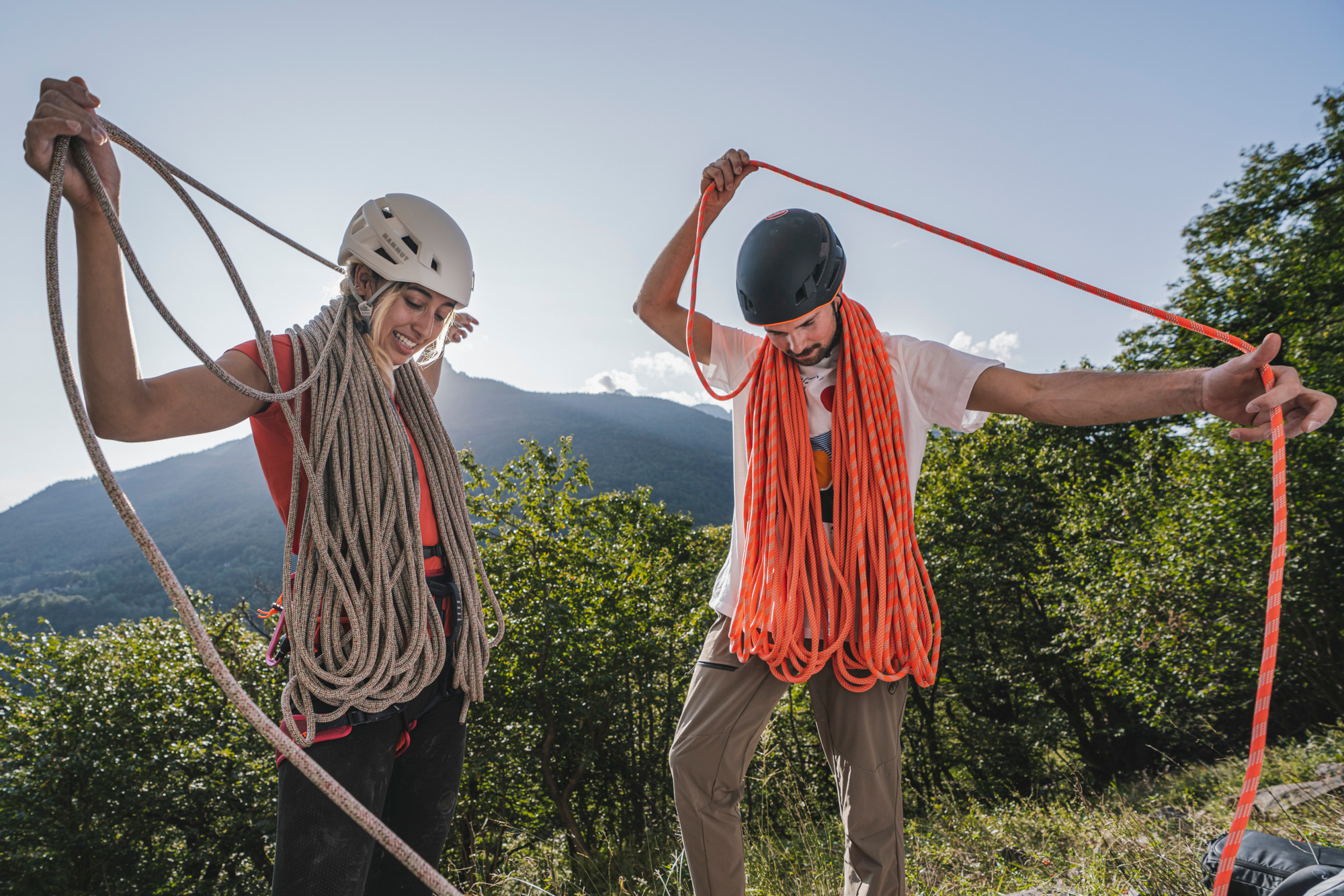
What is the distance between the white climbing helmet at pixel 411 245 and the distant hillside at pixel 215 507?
3559 centimetres

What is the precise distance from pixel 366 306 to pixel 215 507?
102031mm

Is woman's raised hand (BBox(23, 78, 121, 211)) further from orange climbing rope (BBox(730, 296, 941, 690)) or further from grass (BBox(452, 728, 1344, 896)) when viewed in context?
grass (BBox(452, 728, 1344, 896))

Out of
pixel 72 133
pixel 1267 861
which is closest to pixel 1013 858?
pixel 1267 861

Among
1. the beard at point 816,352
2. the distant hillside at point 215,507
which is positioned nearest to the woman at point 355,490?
the beard at point 816,352

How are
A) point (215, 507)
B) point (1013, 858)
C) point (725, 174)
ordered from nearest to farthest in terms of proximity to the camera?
point (725, 174), point (1013, 858), point (215, 507)

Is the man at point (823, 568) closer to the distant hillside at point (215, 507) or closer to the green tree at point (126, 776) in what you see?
the green tree at point (126, 776)

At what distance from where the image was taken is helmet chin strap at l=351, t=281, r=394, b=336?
5.89 ft

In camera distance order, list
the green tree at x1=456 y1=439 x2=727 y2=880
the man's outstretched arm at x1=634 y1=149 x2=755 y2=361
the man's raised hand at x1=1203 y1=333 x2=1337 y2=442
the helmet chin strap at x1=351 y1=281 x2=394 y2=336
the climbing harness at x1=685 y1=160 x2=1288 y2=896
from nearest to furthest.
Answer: the climbing harness at x1=685 y1=160 x2=1288 y2=896
the man's raised hand at x1=1203 y1=333 x2=1337 y2=442
the helmet chin strap at x1=351 y1=281 x2=394 y2=336
the man's outstretched arm at x1=634 y1=149 x2=755 y2=361
the green tree at x1=456 y1=439 x2=727 y2=880

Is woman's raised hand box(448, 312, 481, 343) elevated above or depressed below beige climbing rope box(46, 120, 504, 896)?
above

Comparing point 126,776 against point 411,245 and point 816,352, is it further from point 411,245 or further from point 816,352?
point 816,352

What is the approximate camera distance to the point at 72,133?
115cm

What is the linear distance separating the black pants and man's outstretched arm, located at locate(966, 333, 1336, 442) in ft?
5.56

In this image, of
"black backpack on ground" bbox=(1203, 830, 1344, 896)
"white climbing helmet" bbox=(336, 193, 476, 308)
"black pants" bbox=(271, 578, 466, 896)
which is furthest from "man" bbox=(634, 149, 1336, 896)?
"black backpack on ground" bbox=(1203, 830, 1344, 896)

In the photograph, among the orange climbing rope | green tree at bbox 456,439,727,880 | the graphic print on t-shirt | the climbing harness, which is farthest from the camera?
green tree at bbox 456,439,727,880
